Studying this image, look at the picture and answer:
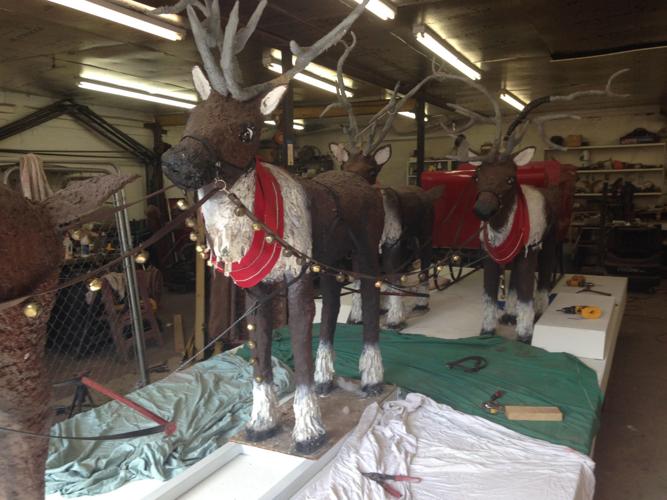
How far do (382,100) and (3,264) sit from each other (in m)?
7.76

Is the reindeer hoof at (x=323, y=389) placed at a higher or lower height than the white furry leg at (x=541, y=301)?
lower

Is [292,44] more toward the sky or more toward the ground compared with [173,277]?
more toward the sky

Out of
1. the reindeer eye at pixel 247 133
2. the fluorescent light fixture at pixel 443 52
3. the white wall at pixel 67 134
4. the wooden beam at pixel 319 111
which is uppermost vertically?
the fluorescent light fixture at pixel 443 52

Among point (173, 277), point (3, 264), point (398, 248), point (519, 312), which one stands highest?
point (3, 264)

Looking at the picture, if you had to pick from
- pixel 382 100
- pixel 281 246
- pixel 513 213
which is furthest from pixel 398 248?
pixel 382 100

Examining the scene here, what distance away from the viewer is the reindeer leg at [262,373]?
95.6 inches

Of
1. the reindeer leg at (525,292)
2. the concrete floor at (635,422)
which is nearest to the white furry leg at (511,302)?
the reindeer leg at (525,292)

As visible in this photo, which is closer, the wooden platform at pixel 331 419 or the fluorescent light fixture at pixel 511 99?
the wooden platform at pixel 331 419

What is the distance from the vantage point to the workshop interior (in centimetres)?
191

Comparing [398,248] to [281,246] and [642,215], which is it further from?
[642,215]

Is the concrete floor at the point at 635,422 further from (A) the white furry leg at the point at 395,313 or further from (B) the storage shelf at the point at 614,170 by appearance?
(B) the storage shelf at the point at 614,170

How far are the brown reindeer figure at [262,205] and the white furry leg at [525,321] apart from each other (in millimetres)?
1623

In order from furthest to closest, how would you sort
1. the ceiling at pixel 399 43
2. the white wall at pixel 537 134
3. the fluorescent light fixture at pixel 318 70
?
the white wall at pixel 537 134, the fluorescent light fixture at pixel 318 70, the ceiling at pixel 399 43

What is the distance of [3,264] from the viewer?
1265 millimetres
